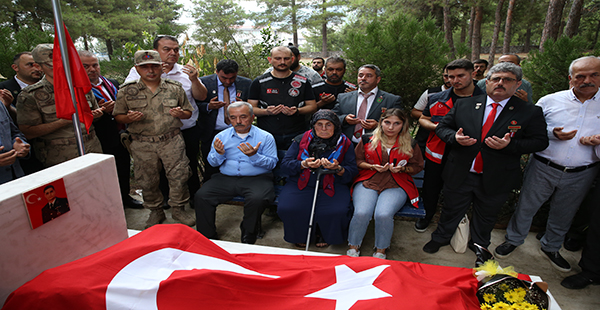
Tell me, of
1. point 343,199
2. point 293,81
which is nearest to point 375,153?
point 343,199

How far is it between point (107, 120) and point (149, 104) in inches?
32.2

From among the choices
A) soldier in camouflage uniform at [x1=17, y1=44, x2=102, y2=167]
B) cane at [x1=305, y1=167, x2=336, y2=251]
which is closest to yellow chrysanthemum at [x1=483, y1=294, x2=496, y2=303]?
cane at [x1=305, y1=167, x2=336, y2=251]

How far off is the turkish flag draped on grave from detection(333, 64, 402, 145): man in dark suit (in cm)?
223

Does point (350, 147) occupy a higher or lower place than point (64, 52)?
lower

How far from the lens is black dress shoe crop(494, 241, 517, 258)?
3551 millimetres

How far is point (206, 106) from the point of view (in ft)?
14.6

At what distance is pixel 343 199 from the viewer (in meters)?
3.57

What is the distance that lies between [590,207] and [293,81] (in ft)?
11.4

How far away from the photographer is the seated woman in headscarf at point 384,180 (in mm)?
3391

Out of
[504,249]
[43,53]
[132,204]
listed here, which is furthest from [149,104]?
[504,249]

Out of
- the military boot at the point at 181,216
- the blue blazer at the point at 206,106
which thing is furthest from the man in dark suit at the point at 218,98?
the military boot at the point at 181,216

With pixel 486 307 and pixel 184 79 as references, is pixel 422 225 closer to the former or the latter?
pixel 486 307

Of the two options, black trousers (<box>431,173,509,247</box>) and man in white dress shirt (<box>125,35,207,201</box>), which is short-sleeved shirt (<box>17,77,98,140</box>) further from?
black trousers (<box>431,173,509,247</box>)

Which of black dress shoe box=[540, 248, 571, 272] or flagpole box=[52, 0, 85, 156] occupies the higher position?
flagpole box=[52, 0, 85, 156]
